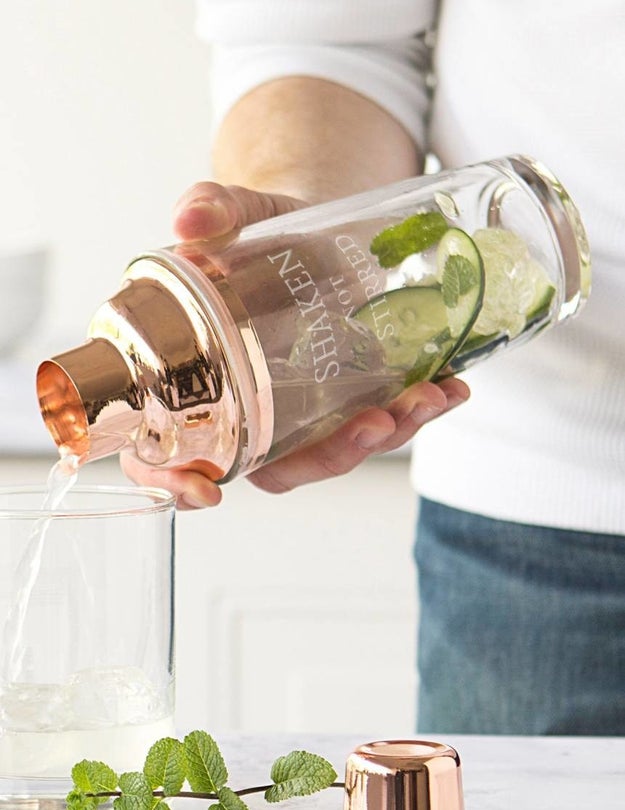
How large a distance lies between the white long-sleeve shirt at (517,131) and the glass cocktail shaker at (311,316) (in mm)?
170

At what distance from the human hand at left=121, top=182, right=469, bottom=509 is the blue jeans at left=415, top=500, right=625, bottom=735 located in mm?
253

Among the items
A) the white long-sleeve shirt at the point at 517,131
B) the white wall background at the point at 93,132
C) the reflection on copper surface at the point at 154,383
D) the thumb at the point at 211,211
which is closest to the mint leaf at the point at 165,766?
the reflection on copper surface at the point at 154,383

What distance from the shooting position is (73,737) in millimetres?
534

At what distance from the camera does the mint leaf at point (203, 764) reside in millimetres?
545

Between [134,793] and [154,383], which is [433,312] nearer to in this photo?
[154,383]

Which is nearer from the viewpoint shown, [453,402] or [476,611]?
[453,402]

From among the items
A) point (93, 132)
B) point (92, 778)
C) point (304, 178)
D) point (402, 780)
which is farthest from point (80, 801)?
point (93, 132)

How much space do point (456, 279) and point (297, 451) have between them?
13 centimetres

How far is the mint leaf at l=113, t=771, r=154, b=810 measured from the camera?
514 mm

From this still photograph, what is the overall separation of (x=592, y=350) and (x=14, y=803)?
0.51 metres

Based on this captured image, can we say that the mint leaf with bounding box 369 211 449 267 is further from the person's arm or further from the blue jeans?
the blue jeans

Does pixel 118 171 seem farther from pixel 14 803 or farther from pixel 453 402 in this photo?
pixel 14 803

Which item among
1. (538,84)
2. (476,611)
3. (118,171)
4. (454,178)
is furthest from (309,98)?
(118,171)

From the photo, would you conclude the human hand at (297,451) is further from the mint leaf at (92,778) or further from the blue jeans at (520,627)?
the blue jeans at (520,627)
